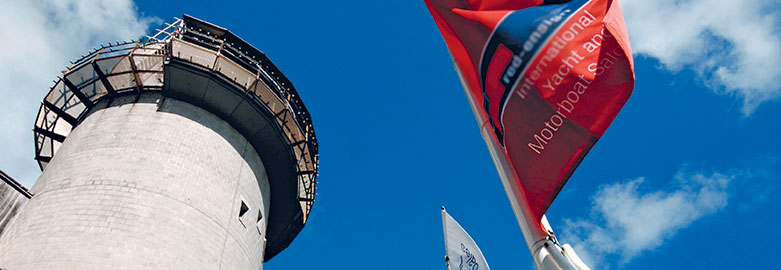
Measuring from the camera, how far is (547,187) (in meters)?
7.58

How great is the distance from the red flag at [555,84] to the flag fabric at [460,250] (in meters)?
4.91

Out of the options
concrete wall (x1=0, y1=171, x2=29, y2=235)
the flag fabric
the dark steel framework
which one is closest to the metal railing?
the dark steel framework

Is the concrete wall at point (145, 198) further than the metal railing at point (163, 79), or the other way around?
the metal railing at point (163, 79)

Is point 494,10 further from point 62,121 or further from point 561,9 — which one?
point 62,121

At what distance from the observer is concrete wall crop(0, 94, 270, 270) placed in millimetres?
14453

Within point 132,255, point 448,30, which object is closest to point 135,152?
point 132,255

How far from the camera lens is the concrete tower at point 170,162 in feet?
49.0

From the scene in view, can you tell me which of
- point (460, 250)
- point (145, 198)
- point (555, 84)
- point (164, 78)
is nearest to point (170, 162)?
point (145, 198)

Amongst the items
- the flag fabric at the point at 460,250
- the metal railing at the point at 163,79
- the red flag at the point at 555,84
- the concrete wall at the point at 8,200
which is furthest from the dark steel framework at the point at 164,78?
the red flag at the point at 555,84

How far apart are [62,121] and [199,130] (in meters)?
7.54

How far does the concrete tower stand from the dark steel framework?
0.15 feet

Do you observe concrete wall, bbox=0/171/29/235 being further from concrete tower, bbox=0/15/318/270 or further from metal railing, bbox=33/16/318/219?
metal railing, bbox=33/16/318/219

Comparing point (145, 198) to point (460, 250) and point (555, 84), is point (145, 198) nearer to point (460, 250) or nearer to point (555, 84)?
point (460, 250)

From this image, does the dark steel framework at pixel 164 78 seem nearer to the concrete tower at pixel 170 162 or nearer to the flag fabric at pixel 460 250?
the concrete tower at pixel 170 162
